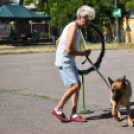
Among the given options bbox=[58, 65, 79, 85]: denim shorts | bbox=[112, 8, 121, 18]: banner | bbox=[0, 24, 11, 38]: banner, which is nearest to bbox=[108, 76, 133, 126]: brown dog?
bbox=[58, 65, 79, 85]: denim shorts

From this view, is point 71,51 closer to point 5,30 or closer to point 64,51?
point 64,51

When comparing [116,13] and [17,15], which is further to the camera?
[17,15]

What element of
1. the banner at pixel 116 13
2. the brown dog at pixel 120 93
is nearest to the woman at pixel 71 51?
the brown dog at pixel 120 93

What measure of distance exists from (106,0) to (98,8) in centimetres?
87

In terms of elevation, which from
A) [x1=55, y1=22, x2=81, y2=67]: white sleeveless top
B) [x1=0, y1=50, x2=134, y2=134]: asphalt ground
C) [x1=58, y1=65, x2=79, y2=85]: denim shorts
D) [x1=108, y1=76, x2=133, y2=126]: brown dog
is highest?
[x1=55, y1=22, x2=81, y2=67]: white sleeveless top

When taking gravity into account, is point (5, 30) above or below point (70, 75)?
below

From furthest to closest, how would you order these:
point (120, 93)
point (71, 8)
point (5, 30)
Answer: point (5, 30) < point (71, 8) < point (120, 93)

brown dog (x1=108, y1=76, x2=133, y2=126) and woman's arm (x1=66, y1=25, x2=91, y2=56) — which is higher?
woman's arm (x1=66, y1=25, x2=91, y2=56)

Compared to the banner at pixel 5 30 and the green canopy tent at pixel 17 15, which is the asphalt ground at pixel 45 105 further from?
the banner at pixel 5 30

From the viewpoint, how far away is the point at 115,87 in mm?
5105

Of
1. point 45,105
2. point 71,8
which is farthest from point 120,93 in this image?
point 71,8

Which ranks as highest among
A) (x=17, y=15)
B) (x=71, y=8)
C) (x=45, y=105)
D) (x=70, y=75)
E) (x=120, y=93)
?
(x=71, y=8)

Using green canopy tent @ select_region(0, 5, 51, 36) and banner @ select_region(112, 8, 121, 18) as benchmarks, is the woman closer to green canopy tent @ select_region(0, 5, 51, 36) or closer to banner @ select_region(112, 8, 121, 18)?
banner @ select_region(112, 8, 121, 18)

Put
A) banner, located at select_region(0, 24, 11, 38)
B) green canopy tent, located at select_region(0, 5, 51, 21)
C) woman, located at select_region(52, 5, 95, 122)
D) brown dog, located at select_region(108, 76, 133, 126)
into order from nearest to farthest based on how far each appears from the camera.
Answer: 1. brown dog, located at select_region(108, 76, 133, 126)
2. woman, located at select_region(52, 5, 95, 122)
3. green canopy tent, located at select_region(0, 5, 51, 21)
4. banner, located at select_region(0, 24, 11, 38)
